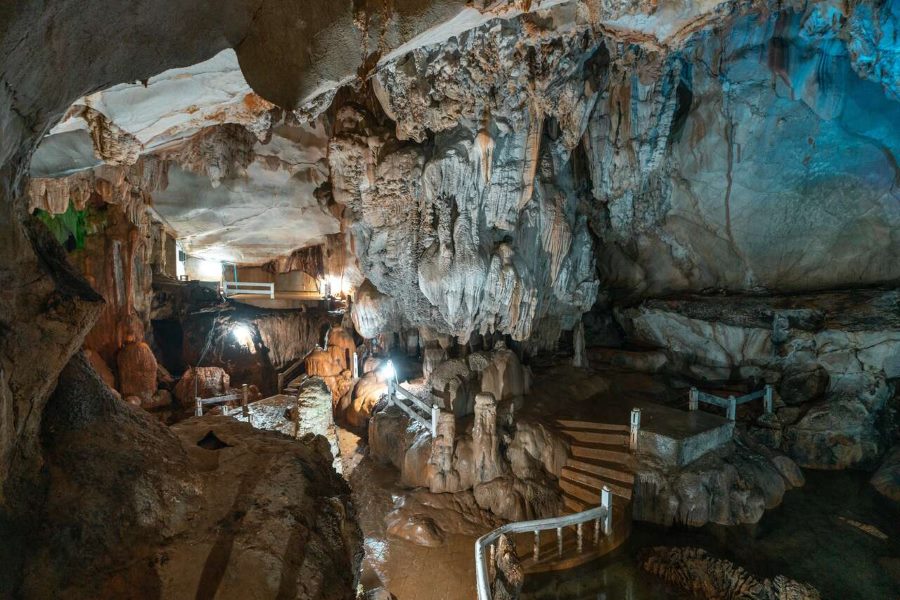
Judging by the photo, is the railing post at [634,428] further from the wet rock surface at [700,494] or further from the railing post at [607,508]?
the railing post at [607,508]

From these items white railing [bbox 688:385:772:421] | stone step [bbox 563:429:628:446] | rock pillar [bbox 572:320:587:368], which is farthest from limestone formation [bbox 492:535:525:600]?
rock pillar [bbox 572:320:587:368]

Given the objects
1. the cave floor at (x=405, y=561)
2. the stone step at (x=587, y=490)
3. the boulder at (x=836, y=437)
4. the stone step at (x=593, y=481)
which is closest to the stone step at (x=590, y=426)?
the stone step at (x=593, y=481)

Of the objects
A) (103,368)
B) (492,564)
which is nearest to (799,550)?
(492,564)

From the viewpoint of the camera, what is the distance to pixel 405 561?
6855mm

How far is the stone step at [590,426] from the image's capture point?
9062 millimetres

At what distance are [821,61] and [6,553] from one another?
Answer: 1402cm

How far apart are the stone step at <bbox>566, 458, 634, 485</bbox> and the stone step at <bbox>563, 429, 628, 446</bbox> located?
0.57 m

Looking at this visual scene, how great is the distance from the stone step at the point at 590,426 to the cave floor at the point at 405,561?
3.30 m

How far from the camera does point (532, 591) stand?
629cm

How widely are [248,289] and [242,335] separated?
2525 millimetres

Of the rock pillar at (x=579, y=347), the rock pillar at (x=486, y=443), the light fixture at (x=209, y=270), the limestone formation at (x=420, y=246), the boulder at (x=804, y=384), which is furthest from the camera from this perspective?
the light fixture at (x=209, y=270)

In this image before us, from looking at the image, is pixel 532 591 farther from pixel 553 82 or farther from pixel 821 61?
pixel 821 61

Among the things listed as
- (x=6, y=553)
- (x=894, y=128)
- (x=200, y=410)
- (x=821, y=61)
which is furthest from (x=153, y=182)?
(x=894, y=128)

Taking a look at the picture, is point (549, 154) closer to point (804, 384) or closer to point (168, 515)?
point (804, 384)
